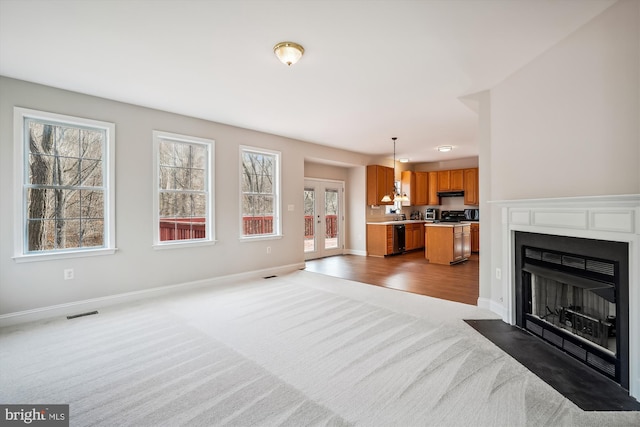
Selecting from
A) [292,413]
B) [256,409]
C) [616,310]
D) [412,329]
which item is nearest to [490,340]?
[412,329]

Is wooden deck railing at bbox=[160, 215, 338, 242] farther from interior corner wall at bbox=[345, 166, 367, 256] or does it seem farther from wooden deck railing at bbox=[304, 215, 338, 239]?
interior corner wall at bbox=[345, 166, 367, 256]

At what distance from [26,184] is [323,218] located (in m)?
5.65

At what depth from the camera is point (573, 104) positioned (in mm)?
2598

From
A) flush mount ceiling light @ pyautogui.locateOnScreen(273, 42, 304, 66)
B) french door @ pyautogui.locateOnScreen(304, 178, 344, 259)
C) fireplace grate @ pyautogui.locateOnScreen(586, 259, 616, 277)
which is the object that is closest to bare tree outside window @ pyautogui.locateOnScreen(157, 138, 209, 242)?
flush mount ceiling light @ pyautogui.locateOnScreen(273, 42, 304, 66)

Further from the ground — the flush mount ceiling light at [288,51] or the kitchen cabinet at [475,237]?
the flush mount ceiling light at [288,51]

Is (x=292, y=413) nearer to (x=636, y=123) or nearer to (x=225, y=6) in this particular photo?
(x=225, y=6)

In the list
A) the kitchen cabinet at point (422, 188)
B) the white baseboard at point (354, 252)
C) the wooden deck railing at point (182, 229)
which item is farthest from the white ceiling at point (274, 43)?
the kitchen cabinet at point (422, 188)

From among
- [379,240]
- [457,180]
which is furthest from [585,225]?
[457,180]

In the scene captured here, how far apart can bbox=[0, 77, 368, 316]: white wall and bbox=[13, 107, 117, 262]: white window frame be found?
0.05 metres

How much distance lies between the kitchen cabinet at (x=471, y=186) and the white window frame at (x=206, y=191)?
7048mm

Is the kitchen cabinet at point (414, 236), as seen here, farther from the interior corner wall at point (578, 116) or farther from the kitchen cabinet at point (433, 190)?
the interior corner wall at point (578, 116)

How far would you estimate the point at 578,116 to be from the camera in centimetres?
255

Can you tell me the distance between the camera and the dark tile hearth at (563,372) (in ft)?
6.32

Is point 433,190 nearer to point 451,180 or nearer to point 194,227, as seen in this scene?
point 451,180
